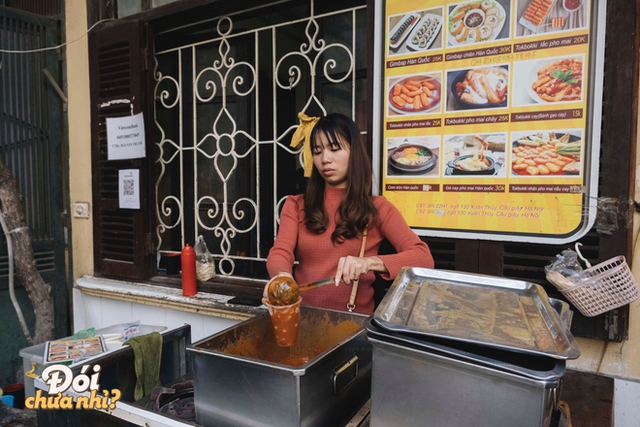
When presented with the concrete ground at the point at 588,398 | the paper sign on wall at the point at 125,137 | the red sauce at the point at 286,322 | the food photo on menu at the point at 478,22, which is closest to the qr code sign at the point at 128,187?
the paper sign on wall at the point at 125,137

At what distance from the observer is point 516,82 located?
6.05 ft

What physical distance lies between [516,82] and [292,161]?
1782 mm

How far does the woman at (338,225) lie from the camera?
1.74 meters

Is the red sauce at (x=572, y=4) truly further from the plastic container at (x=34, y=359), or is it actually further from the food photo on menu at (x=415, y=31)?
the plastic container at (x=34, y=359)

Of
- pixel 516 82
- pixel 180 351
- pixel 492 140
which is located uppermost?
pixel 516 82

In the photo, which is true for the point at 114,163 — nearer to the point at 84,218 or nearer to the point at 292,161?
the point at 84,218

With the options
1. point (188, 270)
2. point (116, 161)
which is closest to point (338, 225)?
point (188, 270)

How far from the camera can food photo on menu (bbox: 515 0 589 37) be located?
1.72m

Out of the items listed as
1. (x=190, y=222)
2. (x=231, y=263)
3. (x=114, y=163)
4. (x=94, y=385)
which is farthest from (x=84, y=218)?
(x=94, y=385)

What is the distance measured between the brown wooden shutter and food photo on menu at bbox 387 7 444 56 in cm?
192

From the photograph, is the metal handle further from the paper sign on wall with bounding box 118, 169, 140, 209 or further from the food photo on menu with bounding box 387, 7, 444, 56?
the paper sign on wall with bounding box 118, 169, 140, 209

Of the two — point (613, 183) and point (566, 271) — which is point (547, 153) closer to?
point (613, 183)

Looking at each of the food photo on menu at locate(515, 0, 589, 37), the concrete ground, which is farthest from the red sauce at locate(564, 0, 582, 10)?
the concrete ground

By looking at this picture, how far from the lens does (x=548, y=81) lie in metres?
1.78
